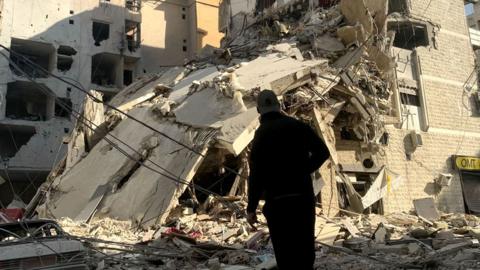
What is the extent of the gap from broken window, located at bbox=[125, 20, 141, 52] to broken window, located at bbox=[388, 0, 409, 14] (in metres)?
16.9

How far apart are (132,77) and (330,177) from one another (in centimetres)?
2073

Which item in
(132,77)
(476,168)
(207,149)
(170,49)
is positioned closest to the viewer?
(207,149)

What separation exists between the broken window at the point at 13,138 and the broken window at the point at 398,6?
64.6 feet

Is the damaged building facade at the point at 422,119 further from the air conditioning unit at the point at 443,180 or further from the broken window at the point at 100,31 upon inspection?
the broken window at the point at 100,31

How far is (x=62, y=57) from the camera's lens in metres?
27.2

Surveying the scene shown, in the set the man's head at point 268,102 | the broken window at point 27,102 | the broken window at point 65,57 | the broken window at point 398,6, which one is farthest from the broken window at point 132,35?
the man's head at point 268,102

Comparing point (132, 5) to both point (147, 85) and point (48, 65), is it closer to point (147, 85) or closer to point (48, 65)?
point (48, 65)

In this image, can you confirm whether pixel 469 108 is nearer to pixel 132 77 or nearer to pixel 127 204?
pixel 127 204

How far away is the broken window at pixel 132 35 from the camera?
2994 centimetres

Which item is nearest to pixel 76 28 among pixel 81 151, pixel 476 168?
pixel 81 151

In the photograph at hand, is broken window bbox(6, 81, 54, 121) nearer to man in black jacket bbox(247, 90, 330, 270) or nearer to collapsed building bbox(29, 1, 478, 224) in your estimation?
collapsed building bbox(29, 1, 478, 224)

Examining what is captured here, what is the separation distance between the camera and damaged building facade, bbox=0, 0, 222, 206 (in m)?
24.9

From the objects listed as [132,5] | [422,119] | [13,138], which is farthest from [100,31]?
[422,119]

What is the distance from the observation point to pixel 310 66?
12555mm
